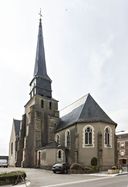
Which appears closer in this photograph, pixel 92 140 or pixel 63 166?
pixel 63 166

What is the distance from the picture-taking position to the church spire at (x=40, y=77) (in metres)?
52.1

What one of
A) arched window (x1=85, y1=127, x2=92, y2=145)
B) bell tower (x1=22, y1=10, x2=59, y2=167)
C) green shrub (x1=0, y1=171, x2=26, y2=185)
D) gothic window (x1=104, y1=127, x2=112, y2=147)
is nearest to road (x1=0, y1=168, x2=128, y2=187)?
green shrub (x1=0, y1=171, x2=26, y2=185)

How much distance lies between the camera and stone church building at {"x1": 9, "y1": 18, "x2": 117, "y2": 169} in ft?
132

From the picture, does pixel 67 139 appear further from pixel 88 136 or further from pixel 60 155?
pixel 88 136

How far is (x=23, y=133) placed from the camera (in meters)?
52.4

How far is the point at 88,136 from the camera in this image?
40.7 meters

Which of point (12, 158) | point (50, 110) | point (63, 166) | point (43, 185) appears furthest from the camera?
point (12, 158)

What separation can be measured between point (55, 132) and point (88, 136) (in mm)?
9693

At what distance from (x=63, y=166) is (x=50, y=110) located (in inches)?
795

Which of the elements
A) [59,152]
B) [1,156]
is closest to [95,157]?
[59,152]

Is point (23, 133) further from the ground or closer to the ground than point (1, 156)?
further from the ground

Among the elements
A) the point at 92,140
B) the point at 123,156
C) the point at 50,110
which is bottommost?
the point at 123,156

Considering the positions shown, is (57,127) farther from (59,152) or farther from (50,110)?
(59,152)

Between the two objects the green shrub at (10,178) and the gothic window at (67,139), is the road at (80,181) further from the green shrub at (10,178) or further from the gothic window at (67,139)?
the gothic window at (67,139)
